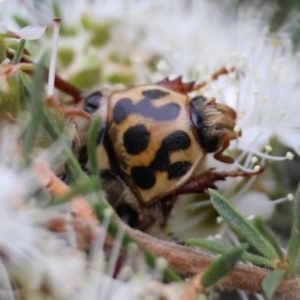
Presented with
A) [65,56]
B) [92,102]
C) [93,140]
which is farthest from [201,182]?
[65,56]

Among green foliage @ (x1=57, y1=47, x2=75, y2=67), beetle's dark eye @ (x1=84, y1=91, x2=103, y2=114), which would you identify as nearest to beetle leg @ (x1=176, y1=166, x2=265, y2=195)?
beetle's dark eye @ (x1=84, y1=91, x2=103, y2=114)

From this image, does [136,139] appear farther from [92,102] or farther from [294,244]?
[294,244]

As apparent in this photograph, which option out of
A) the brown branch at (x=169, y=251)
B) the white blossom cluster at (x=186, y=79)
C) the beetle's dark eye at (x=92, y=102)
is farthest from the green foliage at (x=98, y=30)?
the brown branch at (x=169, y=251)

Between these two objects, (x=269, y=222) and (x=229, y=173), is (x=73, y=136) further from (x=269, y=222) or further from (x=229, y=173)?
(x=269, y=222)

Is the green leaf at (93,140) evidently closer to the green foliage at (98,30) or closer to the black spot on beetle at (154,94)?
the black spot on beetle at (154,94)

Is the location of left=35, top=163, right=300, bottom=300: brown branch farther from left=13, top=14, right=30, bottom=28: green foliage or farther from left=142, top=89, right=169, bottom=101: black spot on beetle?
left=13, top=14, right=30, bottom=28: green foliage

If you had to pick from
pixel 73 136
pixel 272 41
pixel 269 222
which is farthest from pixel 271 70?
pixel 73 136
